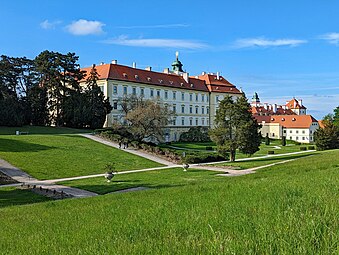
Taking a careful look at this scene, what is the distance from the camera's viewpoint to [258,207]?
205 inches

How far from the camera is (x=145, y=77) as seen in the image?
73.8 metres

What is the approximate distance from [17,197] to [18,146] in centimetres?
1854

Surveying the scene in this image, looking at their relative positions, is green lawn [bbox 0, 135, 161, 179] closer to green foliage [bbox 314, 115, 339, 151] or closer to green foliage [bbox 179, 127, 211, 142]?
green foliage [bbox 314, 115, 339, 151]

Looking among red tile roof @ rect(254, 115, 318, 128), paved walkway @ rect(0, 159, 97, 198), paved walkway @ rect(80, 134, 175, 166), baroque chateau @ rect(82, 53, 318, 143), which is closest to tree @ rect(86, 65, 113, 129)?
baroque chateau @ rect(82, 53, 318, 143)

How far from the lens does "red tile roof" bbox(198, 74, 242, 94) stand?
90.7m

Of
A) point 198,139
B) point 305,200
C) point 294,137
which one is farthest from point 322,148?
point 305,200

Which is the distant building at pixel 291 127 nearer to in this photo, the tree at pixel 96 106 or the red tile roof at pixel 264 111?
the red tile roof at pixel 264 111

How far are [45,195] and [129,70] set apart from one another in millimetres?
54820

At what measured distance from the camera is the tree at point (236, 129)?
1403 inches

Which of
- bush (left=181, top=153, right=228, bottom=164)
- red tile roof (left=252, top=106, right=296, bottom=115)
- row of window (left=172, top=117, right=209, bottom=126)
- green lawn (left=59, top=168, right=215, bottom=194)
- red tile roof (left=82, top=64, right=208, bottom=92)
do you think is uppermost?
red tile roof (left=82, top=64, right=208, bottom=92)

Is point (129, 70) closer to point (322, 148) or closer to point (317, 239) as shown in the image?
point (322, 148)

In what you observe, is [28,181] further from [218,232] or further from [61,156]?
[218,232]

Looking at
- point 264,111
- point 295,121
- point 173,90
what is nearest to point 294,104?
point 264,111

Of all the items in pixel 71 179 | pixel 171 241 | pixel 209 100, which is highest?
pixel 209 100
